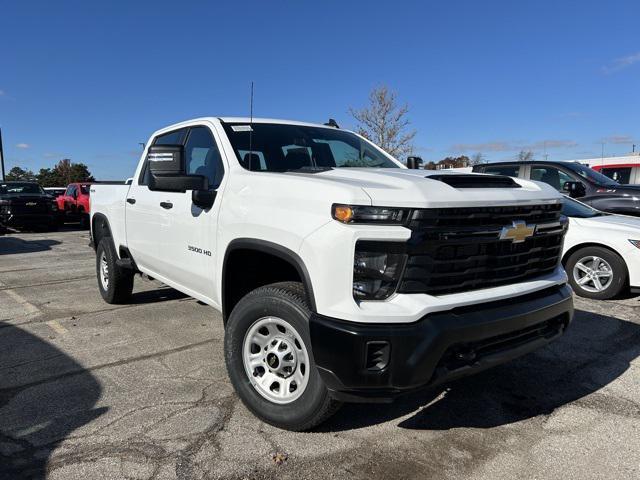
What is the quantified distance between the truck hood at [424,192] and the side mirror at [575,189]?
6.34m

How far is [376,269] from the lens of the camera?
8.27 ft

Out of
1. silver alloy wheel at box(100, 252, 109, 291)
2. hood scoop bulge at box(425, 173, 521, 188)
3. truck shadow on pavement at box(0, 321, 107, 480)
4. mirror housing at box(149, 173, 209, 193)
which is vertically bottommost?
truck shadow on pavement at box(0, 321, 107, 480)

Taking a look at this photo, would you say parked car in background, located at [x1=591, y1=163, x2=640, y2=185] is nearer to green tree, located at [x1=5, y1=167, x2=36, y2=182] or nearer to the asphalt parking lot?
the asphalt parking lot

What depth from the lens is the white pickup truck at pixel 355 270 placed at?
2492 millimetres

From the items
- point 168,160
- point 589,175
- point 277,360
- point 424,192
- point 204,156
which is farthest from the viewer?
point 589,175

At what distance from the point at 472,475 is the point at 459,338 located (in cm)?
76

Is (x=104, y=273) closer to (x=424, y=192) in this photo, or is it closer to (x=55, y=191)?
(x=424, y=192)

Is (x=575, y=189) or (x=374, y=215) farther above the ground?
(x=575, y=189)

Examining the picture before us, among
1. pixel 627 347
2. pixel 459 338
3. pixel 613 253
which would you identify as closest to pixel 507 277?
pixel 459 338

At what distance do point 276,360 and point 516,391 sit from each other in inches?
74.3

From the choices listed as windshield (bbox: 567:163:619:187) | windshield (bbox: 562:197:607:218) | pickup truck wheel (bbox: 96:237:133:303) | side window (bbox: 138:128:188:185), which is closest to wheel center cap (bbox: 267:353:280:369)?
side window (bbox: 138:128:188:185)

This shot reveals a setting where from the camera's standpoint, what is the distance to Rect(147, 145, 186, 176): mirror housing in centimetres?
351

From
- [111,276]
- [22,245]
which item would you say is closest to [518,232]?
[111,276]

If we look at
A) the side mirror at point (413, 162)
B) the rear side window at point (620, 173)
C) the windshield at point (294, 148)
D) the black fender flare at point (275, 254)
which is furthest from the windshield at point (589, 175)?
the rear side window at point (620, 173)
